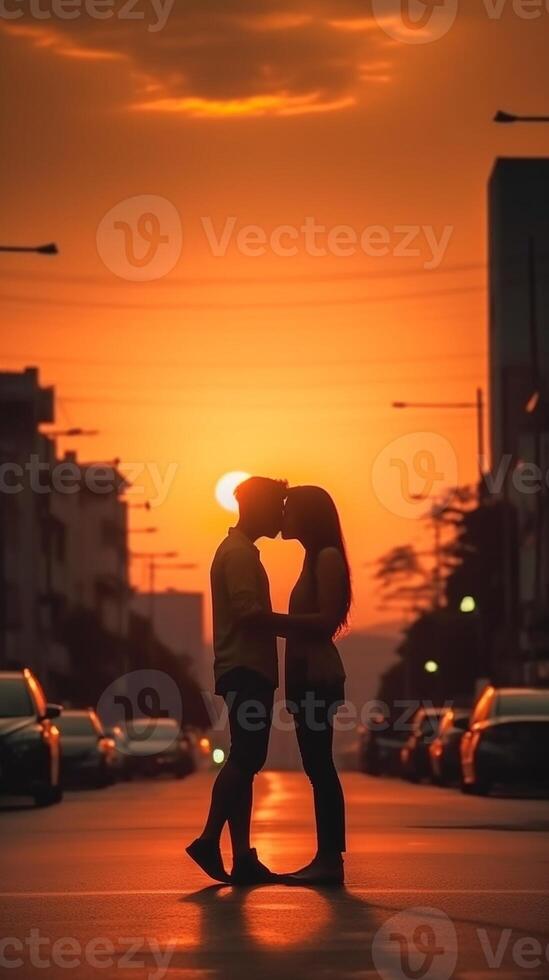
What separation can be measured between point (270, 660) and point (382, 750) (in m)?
52.0

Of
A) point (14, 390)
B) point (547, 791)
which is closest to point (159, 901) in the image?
point (547, 791)

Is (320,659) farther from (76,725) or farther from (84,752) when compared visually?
(76,725)

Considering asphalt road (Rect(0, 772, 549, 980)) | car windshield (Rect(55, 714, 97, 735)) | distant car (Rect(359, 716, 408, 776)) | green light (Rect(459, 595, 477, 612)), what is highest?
green light (Rect(459, 595, 477, 612))

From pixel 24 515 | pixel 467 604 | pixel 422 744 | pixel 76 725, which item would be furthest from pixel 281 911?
pixel 24 515

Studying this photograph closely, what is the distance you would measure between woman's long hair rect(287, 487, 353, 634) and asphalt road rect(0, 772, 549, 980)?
66.6 inches

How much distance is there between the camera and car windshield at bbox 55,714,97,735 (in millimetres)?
41219

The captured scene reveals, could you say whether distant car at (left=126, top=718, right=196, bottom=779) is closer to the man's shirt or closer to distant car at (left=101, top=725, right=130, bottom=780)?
distant car at (left=101, top=725, right=130, bottom=780)

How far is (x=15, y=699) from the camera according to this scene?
29.0 metres

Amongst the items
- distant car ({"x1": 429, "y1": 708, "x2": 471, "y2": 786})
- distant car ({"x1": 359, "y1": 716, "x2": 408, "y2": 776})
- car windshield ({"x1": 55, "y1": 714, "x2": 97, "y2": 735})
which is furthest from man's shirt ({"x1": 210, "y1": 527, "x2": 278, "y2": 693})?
distant car ({"x1": 359, "y1": 716, "x2": 408, "y2": 776})

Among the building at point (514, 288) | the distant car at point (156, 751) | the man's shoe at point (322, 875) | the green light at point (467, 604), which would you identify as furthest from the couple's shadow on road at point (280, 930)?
the building at point (514, 288)

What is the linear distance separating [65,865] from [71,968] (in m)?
5.92

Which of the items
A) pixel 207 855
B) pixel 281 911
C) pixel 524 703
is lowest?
pixel 281 911

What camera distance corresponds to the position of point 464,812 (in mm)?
24141

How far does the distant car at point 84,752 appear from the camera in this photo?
3956 centimetres
